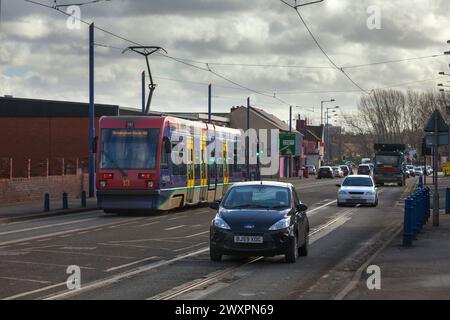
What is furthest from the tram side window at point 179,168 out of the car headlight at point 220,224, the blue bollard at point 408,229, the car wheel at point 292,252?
the car wheel at point 292,252

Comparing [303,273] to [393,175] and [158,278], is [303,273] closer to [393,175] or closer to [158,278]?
[158,278]

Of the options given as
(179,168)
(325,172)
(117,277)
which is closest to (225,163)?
(179,168)

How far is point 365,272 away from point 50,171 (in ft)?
102

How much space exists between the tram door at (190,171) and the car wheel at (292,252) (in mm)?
16821

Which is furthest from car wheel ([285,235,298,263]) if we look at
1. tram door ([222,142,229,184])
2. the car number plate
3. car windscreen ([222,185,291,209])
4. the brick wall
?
the brick wall

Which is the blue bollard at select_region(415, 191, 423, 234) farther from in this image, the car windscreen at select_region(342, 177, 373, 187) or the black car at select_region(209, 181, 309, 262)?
the car windscreen at select_region(342, 177, 373, 187)

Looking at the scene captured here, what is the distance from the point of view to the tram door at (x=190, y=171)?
32.9m

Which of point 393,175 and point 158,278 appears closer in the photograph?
point 158,278

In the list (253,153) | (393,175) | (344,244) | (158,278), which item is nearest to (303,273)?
(158,278)

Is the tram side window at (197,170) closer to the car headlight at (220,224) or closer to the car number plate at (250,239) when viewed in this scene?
the car headlight at (220,224)

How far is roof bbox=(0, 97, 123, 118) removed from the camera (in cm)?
6150

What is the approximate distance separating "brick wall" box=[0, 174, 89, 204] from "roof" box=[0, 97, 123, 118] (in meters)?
16.9

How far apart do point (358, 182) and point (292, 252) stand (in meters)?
25.0
